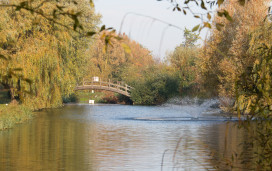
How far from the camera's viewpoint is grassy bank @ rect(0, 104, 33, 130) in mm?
20016

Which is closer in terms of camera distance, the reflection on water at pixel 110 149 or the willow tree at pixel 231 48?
the reflection on water at pixel 110 149

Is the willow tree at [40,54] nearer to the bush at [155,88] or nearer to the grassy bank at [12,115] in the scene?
the grassy bank at [12,115]

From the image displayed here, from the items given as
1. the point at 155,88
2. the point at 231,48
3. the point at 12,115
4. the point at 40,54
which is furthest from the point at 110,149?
the point at 155,88

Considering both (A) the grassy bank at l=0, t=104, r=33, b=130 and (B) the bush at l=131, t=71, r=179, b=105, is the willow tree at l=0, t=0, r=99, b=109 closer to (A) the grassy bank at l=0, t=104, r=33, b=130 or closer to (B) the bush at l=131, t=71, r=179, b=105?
(A) the grassy bank at l=0, t=104, r=33, b=130

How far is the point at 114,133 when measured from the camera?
62.9 feet

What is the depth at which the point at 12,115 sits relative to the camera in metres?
22.5

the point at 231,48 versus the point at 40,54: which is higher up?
the point at 231,48


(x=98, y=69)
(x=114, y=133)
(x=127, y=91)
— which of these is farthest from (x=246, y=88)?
(x=98, y=69)

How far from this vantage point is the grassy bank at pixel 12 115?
2002 cm

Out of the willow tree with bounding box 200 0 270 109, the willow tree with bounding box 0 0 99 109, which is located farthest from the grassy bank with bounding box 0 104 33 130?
the willow tree with bounding box 200 0 270 109

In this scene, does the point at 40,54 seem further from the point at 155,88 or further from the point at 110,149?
the point at 155,88

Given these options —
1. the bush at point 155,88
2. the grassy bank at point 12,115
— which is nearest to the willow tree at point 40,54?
the grassy bank at point 12,115

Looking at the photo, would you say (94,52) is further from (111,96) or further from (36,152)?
(36,152)

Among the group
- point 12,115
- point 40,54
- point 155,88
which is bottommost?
point 12,115
